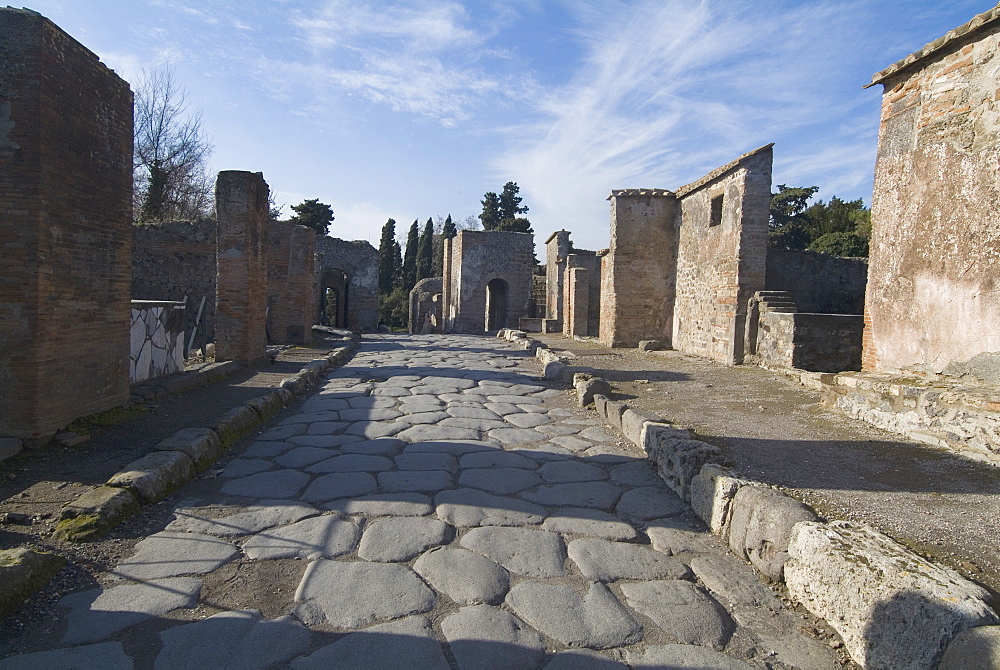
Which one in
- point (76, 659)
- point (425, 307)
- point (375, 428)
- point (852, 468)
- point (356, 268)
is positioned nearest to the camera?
point (76, 659)

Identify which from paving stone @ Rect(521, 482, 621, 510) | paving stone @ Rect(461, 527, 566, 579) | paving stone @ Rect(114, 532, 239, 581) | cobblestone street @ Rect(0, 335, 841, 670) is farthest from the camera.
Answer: paving stone @ Rect(521, 482, 621, 510)

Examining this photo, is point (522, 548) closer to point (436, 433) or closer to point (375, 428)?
point (436, 433)

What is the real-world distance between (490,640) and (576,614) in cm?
38

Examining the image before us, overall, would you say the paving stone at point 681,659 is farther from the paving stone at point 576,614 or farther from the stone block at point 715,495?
the stone block at point 715,495

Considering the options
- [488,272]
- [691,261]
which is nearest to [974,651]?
[691,261]

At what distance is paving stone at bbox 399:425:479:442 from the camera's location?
497cm

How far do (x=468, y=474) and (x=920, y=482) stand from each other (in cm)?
260

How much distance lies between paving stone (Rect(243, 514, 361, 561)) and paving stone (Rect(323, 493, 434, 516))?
16cm

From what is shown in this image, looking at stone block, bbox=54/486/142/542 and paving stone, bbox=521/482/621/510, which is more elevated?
stone block, bbox=54/486/142/542

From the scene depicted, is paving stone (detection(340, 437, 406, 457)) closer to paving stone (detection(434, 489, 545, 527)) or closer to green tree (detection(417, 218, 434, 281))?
paving stone (detection(434, 489, 545, 527))

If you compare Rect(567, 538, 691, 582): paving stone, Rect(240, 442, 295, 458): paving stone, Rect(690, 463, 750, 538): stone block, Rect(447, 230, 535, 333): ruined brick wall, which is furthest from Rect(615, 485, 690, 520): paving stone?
Rect(447, 230, 535, 333): ruined brick wall

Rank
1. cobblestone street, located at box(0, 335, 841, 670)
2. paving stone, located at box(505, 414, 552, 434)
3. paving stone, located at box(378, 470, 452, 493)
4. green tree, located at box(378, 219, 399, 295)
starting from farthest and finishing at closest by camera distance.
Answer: green tree, located at box(378, 219, 399, 295) → paving stone, located at box(505, 414, 552, 434) → paving stone, located at box(378, 470, 452, 493) → cobblestone street, located at box(0, 335, 841, 670)

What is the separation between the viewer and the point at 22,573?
2264 mm

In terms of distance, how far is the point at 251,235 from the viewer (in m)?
8.76
